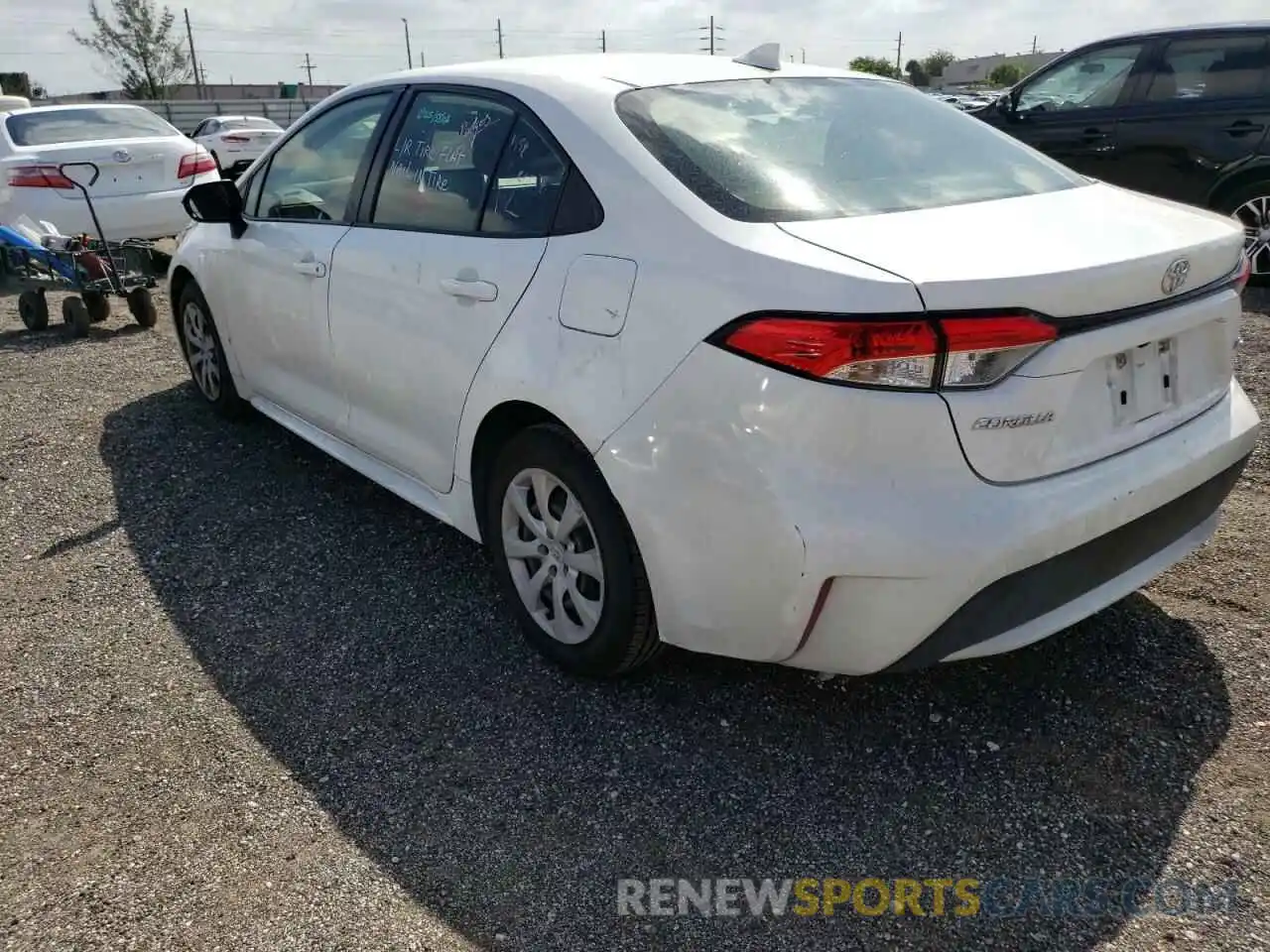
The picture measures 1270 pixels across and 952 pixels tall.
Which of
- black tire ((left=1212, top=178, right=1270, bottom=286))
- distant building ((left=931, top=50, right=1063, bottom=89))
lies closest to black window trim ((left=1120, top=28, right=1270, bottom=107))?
black tire ((left=1212, top=178, right=1270, bottom=286))

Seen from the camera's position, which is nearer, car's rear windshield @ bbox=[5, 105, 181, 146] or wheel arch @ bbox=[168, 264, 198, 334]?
wheel arch @ bbox=[168, 264, 198, 334]

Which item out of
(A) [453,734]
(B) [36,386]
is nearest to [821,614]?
(A) [453,734]

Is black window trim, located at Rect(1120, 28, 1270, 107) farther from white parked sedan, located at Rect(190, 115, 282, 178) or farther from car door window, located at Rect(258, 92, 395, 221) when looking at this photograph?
white parked sedan, located at Rect(190, 115, 282, 178)

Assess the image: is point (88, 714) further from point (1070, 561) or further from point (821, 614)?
point (1070, 561)

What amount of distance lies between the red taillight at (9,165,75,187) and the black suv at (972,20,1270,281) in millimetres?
7800

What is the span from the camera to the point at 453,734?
277cm

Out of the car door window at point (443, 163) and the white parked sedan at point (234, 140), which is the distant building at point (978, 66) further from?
the car door window at point (443, 163)

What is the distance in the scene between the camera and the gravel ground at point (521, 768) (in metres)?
2.19

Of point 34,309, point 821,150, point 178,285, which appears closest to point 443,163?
point 821,150

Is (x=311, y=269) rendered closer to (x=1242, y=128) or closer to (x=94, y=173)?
(x=94, y=173)

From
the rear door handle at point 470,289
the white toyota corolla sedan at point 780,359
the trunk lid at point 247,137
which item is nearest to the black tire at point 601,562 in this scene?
the white toyota corolla sedan at point 780,359

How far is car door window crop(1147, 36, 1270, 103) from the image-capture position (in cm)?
719

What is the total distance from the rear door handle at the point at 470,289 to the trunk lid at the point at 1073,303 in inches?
36.1

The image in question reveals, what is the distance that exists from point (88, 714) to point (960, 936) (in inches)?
93.7
